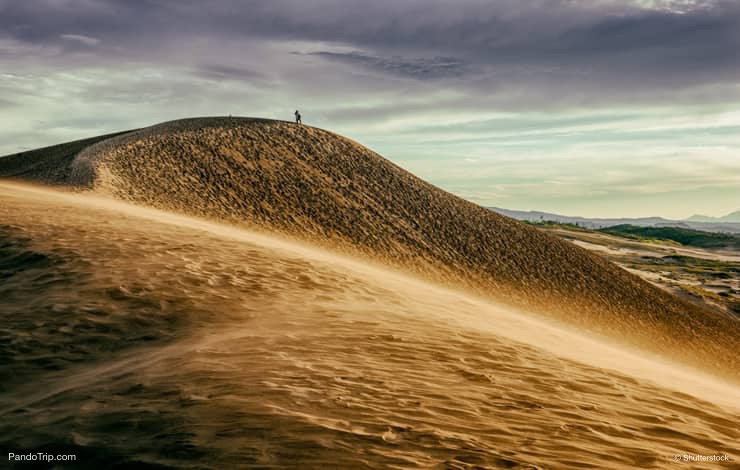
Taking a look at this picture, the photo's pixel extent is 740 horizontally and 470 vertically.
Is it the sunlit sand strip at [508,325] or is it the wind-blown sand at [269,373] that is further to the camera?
the sunlit sand strip at [508,325]

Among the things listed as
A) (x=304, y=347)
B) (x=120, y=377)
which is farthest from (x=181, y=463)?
(x=304, y=347)

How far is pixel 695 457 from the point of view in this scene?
538cm

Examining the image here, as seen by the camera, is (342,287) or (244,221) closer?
(342,287)

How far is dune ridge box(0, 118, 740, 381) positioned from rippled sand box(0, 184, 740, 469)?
51.3 feet

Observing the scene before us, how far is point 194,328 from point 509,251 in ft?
82.0

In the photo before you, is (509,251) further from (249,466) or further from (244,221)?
(249,466)

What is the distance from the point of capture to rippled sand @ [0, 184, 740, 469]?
4.80 meters

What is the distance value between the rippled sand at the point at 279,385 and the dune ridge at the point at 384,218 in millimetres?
15626

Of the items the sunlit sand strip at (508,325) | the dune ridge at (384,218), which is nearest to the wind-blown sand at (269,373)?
the sunlit sand strip at (508,325)

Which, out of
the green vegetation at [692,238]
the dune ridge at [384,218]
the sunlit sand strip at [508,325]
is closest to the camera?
the sunlit sand strip at [508,325]

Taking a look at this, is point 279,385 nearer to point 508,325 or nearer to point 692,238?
point 508,325

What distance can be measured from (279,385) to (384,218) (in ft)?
85.2

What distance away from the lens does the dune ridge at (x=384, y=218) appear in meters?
26.3

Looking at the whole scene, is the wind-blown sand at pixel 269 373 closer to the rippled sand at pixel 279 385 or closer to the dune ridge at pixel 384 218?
the rippled sand at pixel 279 385
